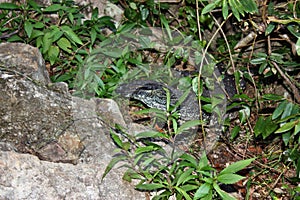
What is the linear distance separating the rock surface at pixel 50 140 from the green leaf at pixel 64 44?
1.03ft

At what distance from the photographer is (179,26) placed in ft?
13.4

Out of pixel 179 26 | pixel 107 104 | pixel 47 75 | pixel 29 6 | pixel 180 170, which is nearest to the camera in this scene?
pixel 180 170

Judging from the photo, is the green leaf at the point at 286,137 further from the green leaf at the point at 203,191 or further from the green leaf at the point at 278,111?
the green leaf at the point at 203,191

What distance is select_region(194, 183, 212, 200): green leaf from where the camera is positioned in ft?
8.16

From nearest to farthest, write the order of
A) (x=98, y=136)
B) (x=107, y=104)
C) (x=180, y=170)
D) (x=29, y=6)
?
(x=180, y=170)
(x=98, y=136)
(x=107, y=104)
(x=29, y=6)

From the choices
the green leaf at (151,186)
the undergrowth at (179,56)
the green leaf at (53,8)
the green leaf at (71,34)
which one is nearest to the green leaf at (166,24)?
the undergrowth at (179,56)

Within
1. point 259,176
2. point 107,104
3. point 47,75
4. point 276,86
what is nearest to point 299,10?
point 276,86

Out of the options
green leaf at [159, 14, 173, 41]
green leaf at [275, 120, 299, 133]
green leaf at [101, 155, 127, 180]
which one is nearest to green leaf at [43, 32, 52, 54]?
green leaf at [159, 14, 173, 41]

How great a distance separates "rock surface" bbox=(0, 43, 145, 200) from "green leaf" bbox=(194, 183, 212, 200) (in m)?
0.42

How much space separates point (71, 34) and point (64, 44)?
8 cm

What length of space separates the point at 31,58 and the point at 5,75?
1.01ft

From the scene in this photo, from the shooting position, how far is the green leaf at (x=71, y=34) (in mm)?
3637

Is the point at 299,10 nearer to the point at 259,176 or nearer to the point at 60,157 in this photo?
the point at 259,176

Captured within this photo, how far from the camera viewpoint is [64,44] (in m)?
3.65
